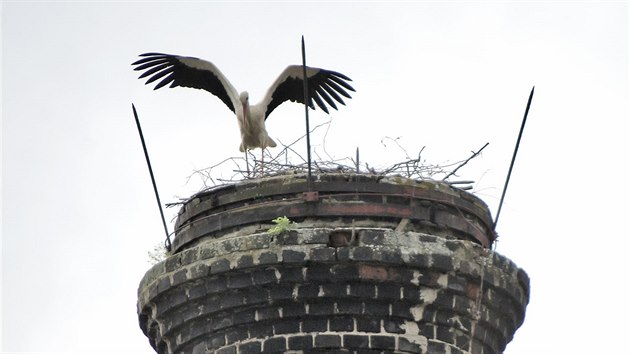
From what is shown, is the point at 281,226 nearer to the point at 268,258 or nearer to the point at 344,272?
the point at 268,258

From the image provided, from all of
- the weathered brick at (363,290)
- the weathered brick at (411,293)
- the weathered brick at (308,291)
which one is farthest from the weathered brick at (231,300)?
the weathered brick at (411,293)

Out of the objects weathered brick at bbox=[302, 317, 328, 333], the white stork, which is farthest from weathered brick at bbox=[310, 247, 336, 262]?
the white stork

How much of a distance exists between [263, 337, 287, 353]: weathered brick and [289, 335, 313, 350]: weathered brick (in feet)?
0.20

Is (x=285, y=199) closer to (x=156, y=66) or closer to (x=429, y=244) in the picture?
(x=429, y=244)

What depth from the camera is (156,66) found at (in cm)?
2098

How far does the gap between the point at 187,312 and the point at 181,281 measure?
283 millimetres

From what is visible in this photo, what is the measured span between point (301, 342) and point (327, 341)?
0.22m

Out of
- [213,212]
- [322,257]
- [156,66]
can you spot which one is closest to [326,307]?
[322,257]

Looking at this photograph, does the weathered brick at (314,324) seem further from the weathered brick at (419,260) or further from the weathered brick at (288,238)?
the weathered brick at (419,260)

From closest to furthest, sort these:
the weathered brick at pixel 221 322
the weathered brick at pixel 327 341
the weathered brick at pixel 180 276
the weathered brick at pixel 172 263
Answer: the weathered brick at pixel 327 341 < the weathered brick at pixel 221 322 < the weathered brick at pixel 180 276 < the weathered brick at pixel 172 263

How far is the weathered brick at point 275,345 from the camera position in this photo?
16875mm

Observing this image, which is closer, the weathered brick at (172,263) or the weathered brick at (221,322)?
the weathered brick at (221,322)

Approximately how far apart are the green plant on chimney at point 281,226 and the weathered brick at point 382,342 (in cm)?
114

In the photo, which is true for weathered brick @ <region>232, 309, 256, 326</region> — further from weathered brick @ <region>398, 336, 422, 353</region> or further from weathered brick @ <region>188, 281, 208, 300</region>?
weathered brick @ <region>398, 336, 422, 353</region>
